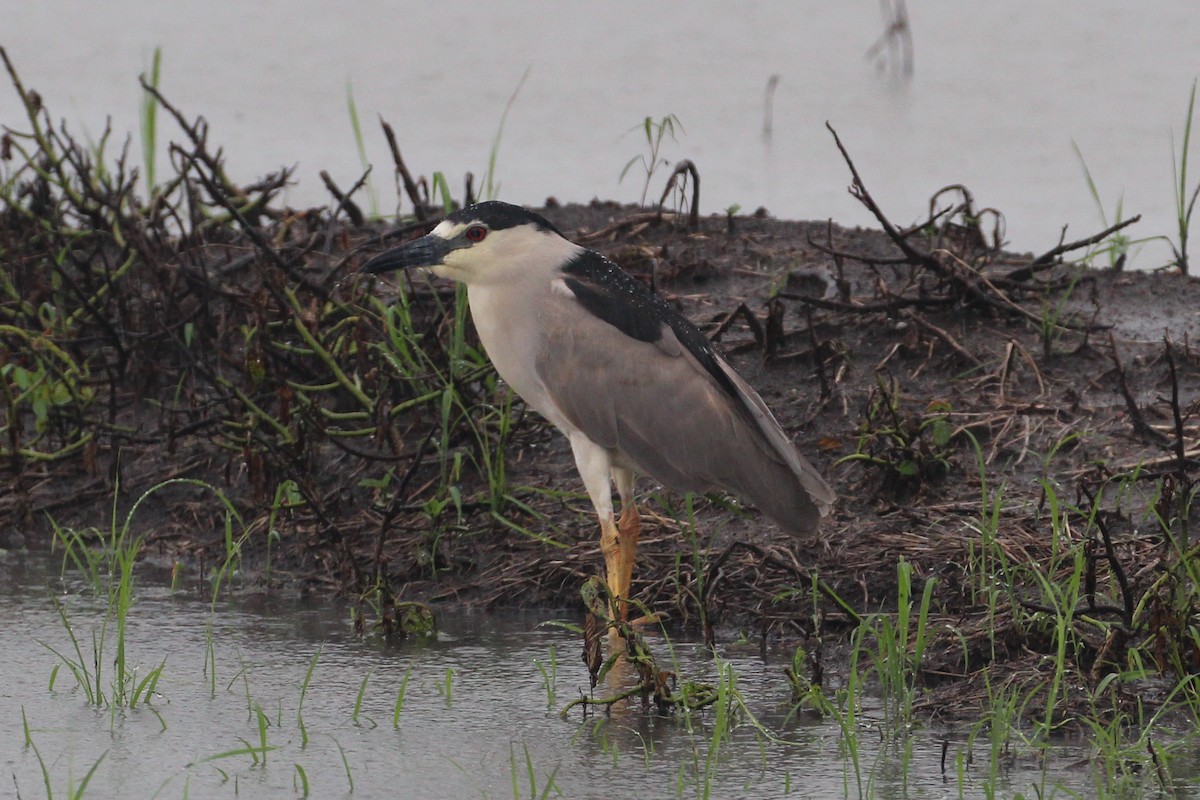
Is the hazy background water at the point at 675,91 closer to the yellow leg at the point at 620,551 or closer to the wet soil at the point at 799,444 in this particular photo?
the wet soil at the point at 799,444

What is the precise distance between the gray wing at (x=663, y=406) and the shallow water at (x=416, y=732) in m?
0.49

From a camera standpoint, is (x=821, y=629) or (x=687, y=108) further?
(x=687, y=108)

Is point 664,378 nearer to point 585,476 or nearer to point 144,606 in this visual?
point 585,476

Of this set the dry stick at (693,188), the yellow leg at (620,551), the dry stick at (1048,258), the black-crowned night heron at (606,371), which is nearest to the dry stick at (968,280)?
the dry stick at (1048,258)

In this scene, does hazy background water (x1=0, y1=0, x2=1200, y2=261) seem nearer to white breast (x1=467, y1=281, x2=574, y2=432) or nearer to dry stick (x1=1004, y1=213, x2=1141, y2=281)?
dry stick (x1=1004, y1=213, x2=1141, y2=281)

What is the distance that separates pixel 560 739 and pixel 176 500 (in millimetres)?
2251

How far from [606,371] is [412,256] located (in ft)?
2.06

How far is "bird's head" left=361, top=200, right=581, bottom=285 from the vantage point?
15.9ft

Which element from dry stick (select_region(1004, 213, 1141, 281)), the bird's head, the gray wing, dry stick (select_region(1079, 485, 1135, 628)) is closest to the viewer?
dry stick (select_region(1079, 485, 1135, 628))

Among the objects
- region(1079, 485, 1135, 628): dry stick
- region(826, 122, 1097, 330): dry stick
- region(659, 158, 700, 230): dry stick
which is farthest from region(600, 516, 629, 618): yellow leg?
region(659, 158, 700, 230): dry stick

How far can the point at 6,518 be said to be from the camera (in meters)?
5.44

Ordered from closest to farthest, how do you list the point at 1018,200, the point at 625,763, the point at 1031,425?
the point at 625,763 → the point at 1031,425 → the point at 1018,200

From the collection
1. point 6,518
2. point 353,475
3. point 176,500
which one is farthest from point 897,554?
point 6,518

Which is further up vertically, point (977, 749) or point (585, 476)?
point (585, 476)
